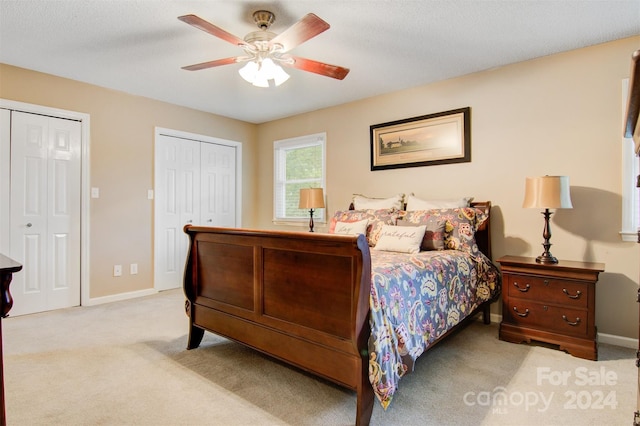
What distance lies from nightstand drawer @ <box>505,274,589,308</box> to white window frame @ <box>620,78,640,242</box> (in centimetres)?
65

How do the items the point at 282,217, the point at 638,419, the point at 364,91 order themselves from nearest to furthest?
the point at 638,419, the point at 364,91, the point at 282,217

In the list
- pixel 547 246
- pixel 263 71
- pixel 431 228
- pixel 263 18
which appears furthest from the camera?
pixel 431 228

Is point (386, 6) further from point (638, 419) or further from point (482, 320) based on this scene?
point (482, 320)

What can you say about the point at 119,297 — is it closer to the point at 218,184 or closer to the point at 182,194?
the point at 182,194

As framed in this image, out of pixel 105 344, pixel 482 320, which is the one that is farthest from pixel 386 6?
pixel 105 344

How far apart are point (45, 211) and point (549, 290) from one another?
15.0 feet

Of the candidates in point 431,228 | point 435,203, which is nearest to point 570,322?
point 431,228

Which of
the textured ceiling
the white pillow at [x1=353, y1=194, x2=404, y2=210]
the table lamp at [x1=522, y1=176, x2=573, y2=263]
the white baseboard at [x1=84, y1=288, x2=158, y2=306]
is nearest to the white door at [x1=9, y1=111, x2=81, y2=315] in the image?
the white baseboard at [x1=84, y1=288, x2=158, y2=306]

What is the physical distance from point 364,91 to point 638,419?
3.54 meters

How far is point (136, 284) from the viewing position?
13.5 ft

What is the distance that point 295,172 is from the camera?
5094 mm

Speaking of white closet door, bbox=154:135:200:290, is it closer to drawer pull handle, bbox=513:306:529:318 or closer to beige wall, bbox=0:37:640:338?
beige wall, bbox=0:37:640:338

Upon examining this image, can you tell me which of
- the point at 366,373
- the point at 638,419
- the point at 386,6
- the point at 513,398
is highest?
the point at 386,6

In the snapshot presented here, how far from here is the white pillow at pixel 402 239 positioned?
285 centimetres
